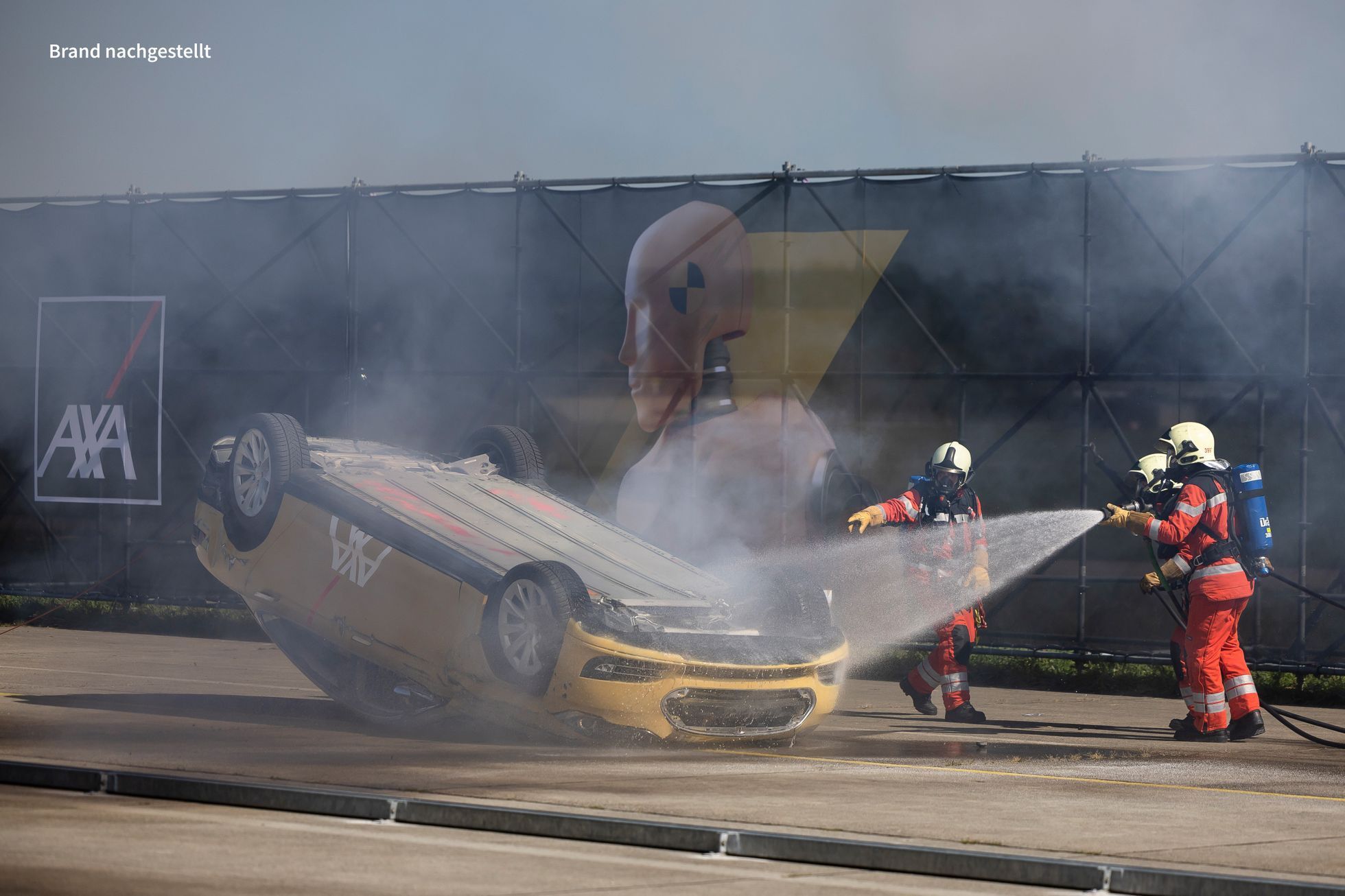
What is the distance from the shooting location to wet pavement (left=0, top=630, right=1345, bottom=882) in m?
6.72

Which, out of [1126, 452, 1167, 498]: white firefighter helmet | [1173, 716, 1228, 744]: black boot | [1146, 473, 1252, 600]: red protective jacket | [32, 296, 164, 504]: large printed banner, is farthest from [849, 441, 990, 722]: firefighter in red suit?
[32, 296, 164, 504]: large printed banner

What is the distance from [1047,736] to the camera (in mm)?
10641

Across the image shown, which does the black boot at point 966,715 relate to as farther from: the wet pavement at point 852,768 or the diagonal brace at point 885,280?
the diagonal brace at point 885,280

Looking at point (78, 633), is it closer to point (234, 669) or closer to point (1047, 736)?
point (234, 669)

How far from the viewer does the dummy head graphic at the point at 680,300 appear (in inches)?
586

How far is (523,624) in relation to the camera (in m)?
9.00

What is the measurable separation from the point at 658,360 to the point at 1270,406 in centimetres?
548

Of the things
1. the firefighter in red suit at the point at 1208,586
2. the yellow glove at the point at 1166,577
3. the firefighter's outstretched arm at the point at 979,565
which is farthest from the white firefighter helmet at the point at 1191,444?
the firefighter's outstretched arm at the point at 979,565

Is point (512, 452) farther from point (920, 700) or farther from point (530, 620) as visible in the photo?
point (920, 700)

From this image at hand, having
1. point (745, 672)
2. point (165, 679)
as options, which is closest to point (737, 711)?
point (745, 672)

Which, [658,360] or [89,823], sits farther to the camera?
[658,360]

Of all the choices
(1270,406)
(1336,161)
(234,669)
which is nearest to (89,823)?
(234,669)

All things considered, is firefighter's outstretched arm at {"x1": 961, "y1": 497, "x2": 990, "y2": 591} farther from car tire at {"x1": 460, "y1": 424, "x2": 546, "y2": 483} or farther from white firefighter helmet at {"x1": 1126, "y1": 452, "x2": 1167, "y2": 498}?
car tire at {"x1": 460, "y1": 424, "x2": 546, "y2": 483}

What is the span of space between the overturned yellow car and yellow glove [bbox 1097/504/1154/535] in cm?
237
